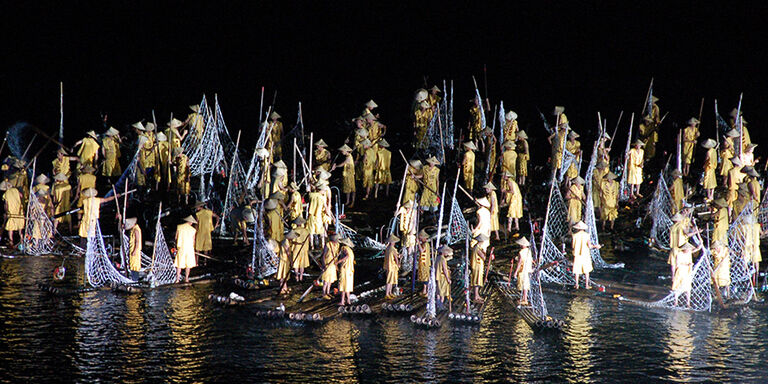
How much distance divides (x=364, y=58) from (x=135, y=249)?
56.6 feet

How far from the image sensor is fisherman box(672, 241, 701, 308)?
16969mm

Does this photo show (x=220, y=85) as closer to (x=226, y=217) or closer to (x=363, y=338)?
(x=226, y=217)

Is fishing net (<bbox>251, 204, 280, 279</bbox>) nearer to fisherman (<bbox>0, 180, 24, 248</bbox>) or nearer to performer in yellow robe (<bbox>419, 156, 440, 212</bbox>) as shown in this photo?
performer in yellow robe (<bbox>419, 156, 440, 212</bbox>)

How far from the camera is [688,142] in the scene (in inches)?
977

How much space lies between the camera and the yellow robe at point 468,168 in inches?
904

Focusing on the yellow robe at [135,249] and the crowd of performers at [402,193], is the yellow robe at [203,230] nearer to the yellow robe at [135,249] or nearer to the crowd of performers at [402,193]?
the crowd of performers at [402,193]

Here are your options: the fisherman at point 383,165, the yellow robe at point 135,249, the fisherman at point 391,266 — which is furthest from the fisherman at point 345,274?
the fisherman at point 383,165

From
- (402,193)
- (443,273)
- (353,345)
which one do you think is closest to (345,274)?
(443,273)

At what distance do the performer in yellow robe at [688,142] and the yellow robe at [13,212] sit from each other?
54.9 ft

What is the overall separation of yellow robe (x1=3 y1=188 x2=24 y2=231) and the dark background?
902 cm

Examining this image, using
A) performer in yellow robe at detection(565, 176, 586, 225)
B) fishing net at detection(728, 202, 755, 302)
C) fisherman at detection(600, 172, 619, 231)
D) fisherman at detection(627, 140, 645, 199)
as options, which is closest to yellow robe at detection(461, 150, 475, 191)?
performer in yellow robe at detection(565, 176, 586, 225)

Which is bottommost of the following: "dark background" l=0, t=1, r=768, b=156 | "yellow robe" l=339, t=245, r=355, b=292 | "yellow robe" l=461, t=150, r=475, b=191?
"yellow robe" l=339, t=245, r=355, b=292

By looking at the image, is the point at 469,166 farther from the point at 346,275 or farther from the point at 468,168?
the point at 346,275

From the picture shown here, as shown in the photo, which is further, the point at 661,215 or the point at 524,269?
the point at 661,215
